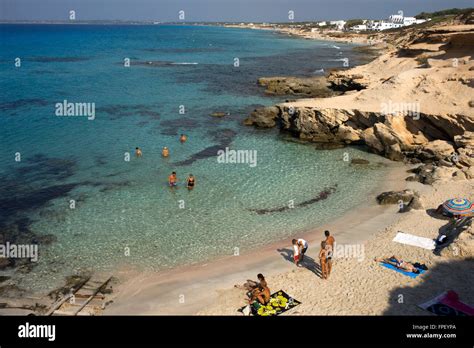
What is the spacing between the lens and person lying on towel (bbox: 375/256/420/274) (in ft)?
49.9

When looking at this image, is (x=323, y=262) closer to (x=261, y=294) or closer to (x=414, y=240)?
(x=261, y=294)

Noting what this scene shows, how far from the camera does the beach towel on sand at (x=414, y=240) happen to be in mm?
17067

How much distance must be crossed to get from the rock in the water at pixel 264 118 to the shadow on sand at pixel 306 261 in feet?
69.5

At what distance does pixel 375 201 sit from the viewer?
23.0m

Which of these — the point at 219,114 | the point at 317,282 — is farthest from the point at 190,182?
the point at 219,114

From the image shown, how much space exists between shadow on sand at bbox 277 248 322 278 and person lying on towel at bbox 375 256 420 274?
2457mm

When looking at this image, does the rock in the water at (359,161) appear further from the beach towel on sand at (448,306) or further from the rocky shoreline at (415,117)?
the beach towel on sand at (448,306)

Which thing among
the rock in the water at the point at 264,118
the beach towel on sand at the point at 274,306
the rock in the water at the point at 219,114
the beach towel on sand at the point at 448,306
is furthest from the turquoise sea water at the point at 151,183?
the beach towel on sand at the point at 448,306

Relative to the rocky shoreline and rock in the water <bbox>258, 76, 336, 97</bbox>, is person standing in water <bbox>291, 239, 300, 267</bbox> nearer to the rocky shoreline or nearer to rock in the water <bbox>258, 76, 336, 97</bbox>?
the rocky shoreline

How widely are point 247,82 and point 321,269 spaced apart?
50.2 metres

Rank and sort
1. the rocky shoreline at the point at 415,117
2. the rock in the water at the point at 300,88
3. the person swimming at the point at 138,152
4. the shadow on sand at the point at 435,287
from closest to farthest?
the shadow on sand at the point at 435,287, the rocky shoreline at the point at 415,117, the person swimming at the point at 138,152, the rock in the water at the point at 300,88

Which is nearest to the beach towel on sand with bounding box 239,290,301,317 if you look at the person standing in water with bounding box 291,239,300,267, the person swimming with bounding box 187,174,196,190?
the person standing in water with bounding box 291,239,300,267
